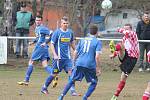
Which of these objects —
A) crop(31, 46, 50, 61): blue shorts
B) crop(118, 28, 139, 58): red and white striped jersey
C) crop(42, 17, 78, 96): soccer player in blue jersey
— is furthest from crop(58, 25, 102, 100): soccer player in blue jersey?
crop(31, 46, 50, 61): blue shorts

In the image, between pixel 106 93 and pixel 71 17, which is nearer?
pixel 106 93

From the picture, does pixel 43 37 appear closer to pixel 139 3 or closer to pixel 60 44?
pixel 60 44

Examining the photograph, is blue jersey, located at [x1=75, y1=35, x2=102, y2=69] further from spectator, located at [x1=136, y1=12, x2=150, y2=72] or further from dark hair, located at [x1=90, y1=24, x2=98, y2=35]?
spectator, located at [x1=136, y1=12, x2=150, y2=72]

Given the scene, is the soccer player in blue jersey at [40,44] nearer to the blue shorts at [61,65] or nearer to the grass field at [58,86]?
the grass field at [58,86]

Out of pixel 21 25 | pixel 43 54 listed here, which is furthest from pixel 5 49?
pixel 43 54

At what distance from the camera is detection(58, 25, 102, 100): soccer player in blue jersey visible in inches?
502

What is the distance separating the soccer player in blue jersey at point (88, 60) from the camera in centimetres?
1275

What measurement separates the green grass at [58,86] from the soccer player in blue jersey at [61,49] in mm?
516

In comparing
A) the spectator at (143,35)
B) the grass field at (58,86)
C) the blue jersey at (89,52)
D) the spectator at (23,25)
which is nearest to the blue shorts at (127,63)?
the grass field at (58,86)

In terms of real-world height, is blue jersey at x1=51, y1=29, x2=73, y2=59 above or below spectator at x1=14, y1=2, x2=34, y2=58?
above

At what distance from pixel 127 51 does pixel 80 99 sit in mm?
1619

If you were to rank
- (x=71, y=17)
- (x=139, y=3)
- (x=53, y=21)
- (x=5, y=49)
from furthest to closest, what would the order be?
(x=53, y=21) < (x=139, y=3) < (x=71, y=17) < (x=5, y=49)

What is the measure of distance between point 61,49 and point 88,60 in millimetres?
2037

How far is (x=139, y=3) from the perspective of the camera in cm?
4831
